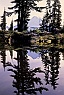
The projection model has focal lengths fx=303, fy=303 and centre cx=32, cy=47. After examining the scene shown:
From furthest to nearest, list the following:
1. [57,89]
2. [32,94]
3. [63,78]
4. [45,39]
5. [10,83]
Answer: [45,39], [63,78], [10,83], [57,89], [32,94]

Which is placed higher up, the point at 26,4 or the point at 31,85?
the point at 26,4

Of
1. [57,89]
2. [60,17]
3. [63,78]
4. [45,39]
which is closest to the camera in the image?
[57,89]

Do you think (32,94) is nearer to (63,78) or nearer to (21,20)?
(63,78)

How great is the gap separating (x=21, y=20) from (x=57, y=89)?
29242 millimetres

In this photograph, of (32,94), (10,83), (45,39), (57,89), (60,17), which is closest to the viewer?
(32,94)

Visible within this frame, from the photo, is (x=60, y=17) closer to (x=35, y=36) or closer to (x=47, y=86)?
(x=35, y=36)

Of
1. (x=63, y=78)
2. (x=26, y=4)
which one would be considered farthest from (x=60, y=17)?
(x=63, y=78)

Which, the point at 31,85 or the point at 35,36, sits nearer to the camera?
the point at 31,85

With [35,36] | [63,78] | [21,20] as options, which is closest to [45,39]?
[35,36]

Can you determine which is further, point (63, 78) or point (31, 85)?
point (63, 78)

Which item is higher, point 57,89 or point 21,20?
point 21,20

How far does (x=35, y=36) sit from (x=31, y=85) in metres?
27.6

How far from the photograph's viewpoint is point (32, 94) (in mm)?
7797

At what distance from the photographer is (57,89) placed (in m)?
8.55
